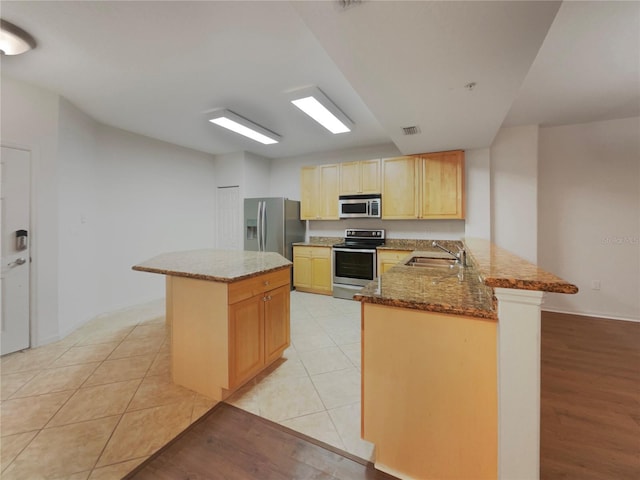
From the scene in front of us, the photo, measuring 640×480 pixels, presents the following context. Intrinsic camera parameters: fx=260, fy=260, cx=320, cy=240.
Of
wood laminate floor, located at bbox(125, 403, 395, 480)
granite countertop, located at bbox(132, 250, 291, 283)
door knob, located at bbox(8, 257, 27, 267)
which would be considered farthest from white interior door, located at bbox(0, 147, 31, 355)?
wood laminate floor, located at bbox(125, 403, 395, 480)

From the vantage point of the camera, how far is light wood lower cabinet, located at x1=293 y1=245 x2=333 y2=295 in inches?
182

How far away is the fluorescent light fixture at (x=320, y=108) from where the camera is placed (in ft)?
8.71

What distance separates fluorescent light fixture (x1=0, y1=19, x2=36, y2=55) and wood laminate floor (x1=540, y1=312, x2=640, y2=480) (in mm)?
4290

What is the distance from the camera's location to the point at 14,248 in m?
2.56

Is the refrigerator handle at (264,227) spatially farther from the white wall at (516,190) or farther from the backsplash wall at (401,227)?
the white wall at (516,190)

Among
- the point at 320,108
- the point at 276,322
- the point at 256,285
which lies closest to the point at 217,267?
the point at 256,285

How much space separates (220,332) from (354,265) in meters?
2.80

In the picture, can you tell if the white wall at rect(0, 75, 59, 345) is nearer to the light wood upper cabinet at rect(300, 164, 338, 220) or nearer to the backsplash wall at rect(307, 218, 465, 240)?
the light wood upper cabinet at rect(300, 164, 338, 220)

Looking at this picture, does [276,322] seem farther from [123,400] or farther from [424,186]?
[424,186]

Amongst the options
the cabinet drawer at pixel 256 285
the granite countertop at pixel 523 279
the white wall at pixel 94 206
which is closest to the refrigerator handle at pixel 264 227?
the white wall at pixel 94 206

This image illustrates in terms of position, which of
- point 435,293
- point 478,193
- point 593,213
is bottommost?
point 435,293

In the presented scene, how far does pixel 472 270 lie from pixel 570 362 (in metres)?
1.51

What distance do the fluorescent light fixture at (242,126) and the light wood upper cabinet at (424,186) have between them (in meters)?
1.91

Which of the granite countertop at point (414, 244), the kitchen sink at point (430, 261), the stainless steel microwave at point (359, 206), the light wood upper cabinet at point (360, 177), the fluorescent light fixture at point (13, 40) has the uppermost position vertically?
the fluorescent light fixture at point (13, 40)
